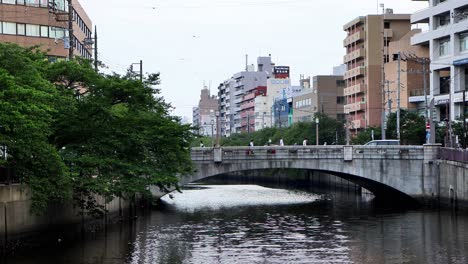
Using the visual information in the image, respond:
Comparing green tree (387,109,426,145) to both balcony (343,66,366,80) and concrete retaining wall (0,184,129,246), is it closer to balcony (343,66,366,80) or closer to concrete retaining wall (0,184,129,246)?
balcony (343,66,366,80)

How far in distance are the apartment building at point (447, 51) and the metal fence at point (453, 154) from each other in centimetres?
1550

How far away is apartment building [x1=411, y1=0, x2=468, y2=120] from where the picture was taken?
83500mm

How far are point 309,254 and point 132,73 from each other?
1843 cm

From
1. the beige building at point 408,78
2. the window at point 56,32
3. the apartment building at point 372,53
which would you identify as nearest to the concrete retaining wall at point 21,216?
the window at point 56,32

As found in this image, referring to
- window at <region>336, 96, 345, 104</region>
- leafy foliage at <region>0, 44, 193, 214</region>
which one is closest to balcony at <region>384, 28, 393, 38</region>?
window at <region>336, 96, 345, 104</region>

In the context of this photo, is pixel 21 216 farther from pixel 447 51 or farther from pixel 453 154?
pixel 447 51

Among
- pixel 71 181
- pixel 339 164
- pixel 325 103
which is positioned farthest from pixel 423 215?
pixel 325 103

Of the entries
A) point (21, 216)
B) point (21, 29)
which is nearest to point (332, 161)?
point (21, 29)

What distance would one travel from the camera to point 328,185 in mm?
101938

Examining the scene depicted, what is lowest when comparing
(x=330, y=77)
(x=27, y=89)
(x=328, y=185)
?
(x=328, y=185)

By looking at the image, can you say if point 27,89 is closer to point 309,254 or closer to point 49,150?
point 49,150

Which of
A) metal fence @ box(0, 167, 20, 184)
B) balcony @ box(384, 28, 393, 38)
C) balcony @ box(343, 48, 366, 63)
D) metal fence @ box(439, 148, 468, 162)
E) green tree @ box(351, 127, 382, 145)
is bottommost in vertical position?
metal fence @ box(0, 167, 20, 184)

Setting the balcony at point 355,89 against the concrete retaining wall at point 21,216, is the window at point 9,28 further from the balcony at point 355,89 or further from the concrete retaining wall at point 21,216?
the balcony at point 355,89

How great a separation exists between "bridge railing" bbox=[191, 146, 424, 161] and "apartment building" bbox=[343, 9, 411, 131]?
49470 mm
